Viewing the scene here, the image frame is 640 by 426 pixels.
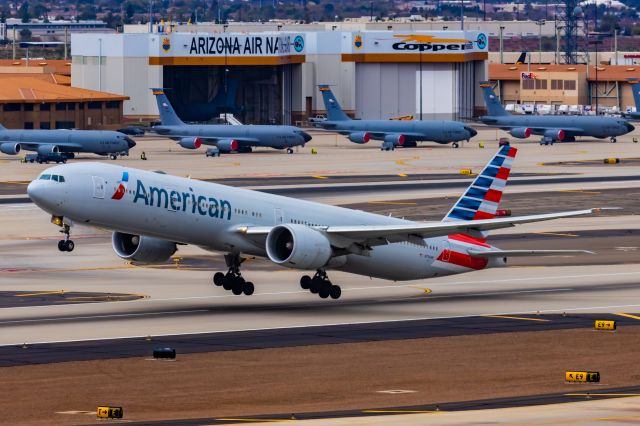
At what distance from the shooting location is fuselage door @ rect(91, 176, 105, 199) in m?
59.1

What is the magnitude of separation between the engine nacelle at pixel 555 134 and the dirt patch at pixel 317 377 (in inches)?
5552

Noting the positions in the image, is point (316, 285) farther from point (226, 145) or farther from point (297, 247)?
point (226, 145)

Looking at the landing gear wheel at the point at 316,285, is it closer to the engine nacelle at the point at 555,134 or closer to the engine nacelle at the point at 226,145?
the engine nacelle at the point at 226,145

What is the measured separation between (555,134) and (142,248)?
452ft

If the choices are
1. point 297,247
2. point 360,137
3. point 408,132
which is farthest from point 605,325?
point 408,132

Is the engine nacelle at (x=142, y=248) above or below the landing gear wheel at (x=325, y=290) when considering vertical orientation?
above

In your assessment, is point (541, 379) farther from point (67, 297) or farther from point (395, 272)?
point (67, 297)

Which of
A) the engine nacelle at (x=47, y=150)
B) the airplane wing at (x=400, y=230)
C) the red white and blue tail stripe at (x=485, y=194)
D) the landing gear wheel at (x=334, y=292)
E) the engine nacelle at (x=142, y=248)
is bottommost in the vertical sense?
the landing gear wheel at (x=334, y=292)

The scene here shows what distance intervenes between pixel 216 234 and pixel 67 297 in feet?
28.4

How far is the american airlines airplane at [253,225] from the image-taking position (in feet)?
195

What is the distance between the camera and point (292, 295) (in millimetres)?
69000

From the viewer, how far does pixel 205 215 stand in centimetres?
6166

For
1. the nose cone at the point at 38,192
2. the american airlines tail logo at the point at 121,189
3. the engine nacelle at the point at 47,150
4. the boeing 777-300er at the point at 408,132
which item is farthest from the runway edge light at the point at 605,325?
the boeing 777-300er at the point at 408,132

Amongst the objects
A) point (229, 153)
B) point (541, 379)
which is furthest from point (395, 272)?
point (229, 153)
